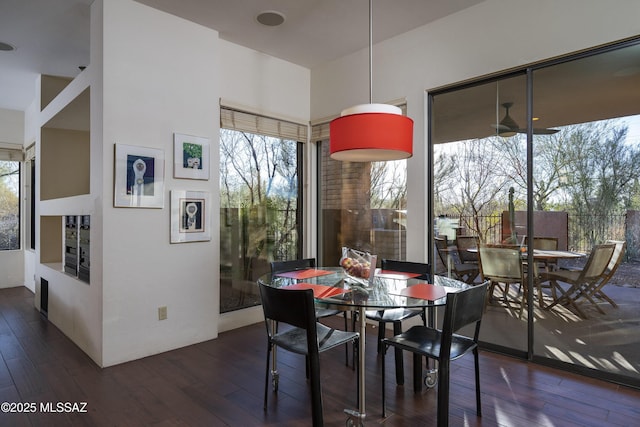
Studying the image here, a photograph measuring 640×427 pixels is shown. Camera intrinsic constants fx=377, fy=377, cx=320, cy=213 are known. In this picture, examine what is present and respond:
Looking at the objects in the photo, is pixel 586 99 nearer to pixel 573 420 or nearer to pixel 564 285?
pixel 564 285

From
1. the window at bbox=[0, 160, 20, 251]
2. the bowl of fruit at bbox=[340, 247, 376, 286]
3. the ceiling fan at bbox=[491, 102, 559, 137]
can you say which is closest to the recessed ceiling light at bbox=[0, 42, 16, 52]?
the window at bbox=[0, 160, 20, 251]

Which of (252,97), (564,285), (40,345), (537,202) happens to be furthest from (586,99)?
(40,345)

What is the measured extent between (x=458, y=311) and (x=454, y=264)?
1.70 metres

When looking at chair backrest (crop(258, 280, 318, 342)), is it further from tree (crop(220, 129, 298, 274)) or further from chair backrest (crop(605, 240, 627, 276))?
chair backrest (crop(605, 240, 627, 276))

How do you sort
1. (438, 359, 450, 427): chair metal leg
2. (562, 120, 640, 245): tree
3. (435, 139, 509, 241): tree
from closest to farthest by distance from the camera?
(438, 359, 450, 427): chair metal leg, (562, 120, 640, 245): tree, (435, 139, 509, 241): tree

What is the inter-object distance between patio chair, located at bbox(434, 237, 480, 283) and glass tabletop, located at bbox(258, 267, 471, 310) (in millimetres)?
912

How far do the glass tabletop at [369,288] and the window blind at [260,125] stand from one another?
6.15ft

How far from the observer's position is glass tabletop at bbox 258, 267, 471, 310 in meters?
2.02

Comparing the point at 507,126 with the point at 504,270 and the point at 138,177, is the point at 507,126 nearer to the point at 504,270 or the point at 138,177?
the point at 504,270

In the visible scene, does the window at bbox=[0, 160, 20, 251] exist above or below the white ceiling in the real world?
below

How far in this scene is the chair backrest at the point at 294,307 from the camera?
1918mm

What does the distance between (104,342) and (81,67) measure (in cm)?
329

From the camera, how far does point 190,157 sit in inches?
136

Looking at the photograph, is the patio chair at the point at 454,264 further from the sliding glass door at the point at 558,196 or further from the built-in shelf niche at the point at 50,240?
the built-in shelf niche at the point at 50,240
